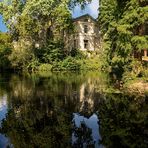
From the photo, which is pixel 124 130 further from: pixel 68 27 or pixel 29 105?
pixel 68 27

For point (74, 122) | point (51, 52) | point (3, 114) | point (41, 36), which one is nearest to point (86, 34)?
point (41, 36)

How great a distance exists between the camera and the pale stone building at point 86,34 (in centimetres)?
7606

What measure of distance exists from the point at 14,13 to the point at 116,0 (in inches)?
1292

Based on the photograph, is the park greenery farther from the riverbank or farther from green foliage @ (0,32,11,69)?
the riverbank

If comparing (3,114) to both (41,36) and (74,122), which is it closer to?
(74,122)

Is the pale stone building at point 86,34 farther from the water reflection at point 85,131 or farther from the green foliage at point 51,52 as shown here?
the water reflection at point 85,131

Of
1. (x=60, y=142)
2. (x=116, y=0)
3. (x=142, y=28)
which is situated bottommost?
(x=60, y=142)

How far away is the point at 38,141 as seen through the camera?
11.6 meters

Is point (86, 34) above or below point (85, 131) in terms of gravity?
above

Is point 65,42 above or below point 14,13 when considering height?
below

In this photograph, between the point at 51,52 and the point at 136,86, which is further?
the point at 51,52

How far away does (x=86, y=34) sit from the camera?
7756 cm

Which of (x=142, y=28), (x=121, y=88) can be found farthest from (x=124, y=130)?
(x=142, y=28)

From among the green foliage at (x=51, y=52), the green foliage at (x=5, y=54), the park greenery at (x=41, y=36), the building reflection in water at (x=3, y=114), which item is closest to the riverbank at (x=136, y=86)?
the building reflection in water at (x=3, y=114)
